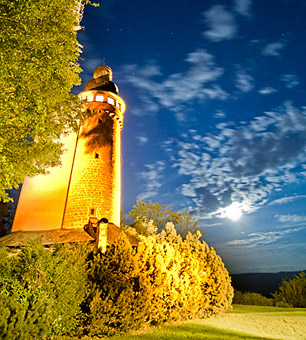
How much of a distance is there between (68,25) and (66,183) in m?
12.4

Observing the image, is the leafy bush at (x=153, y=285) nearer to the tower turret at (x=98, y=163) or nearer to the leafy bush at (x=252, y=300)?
the tower turret at (x=98, y=163)

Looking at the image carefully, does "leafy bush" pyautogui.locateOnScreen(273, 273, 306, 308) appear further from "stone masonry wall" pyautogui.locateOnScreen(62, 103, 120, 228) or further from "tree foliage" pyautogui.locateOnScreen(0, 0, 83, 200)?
"tree foliage" pyautogui.locateOnScreen(0, 0, 83, 200)

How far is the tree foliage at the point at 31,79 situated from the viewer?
8164mm

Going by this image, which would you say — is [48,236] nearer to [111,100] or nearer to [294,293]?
[111,100]

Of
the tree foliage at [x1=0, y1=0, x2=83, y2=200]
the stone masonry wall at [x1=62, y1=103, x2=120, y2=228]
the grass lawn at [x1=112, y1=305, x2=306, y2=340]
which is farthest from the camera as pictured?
the stone masonry wall at [x1=62, y1=103, x2=120, y2=228]

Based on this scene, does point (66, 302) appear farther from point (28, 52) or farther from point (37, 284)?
point (28, 52)

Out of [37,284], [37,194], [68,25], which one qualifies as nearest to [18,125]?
[68,25]

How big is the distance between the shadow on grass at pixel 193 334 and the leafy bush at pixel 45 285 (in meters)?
2.19

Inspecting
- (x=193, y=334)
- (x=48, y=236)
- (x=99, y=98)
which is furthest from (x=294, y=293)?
(x=99, y=98)

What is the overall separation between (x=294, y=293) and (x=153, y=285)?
63.5ft

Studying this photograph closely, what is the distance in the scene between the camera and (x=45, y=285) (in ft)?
24.3

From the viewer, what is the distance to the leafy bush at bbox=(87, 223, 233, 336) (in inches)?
355

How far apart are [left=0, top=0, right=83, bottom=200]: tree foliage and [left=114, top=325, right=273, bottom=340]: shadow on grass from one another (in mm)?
7172

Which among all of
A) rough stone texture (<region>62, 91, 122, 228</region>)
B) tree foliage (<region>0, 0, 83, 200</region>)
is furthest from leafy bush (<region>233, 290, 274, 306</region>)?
tree foliage (<region>0, 0, 83, 200</region>)
